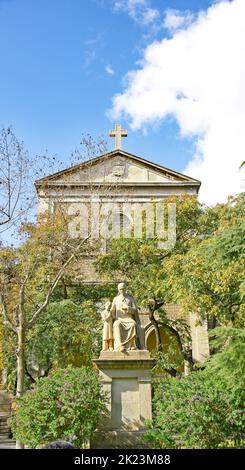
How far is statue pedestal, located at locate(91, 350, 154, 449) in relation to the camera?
32.2ft

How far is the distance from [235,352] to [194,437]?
196 centimetres

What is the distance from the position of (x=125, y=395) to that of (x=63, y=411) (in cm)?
139

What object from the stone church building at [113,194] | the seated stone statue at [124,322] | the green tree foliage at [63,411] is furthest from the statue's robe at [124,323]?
the stone church building at [113,194]

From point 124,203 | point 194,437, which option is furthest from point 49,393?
point 124,203

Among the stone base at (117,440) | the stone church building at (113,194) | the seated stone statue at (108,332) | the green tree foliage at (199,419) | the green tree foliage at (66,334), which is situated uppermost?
the stone church building at (113,194)

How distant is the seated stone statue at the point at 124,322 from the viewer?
10.6m

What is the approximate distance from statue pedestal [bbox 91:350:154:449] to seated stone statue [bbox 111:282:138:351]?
21cm

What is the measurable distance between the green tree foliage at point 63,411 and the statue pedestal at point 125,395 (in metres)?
0.31

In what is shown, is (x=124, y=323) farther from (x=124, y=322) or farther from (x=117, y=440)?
(x=117, y=440)

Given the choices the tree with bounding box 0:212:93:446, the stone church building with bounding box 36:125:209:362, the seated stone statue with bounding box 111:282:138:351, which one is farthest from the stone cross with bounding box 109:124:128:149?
the seated stone statue with bounding box 111:282:138:351

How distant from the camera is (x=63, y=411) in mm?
9594

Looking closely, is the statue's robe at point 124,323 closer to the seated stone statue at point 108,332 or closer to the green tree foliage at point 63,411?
the seated stone statue at point 108,332

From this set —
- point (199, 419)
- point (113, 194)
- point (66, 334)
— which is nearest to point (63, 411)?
point (199, 419)

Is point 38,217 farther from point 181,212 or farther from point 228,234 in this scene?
point 228,234
